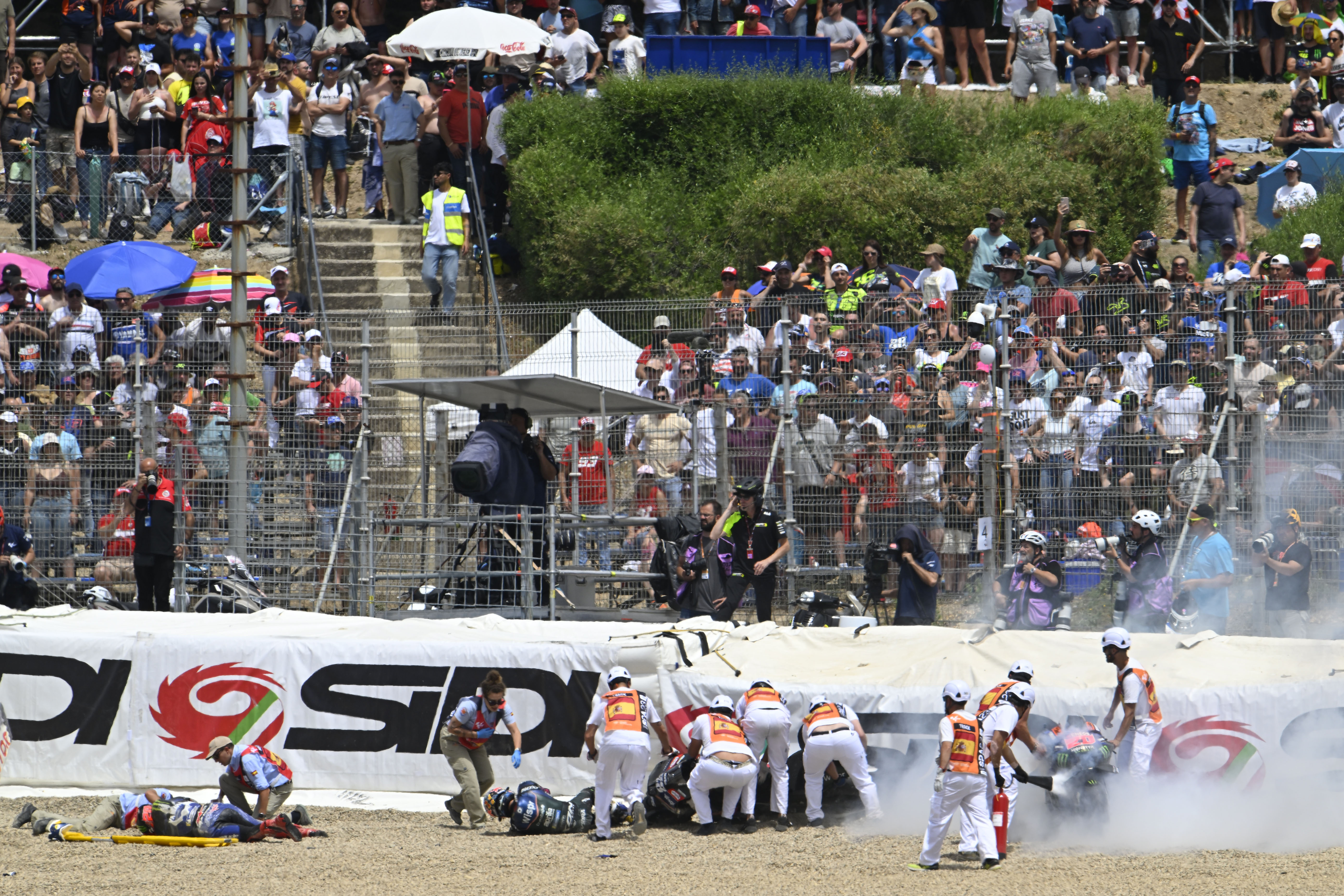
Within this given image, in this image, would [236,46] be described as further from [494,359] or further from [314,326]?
[494,359]

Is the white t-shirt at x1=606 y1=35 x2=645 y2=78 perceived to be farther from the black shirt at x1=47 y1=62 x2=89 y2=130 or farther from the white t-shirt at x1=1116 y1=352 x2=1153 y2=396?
the white t-shirt at x1=1116 y1=352 x2=1153 y2=396

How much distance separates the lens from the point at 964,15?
80.2 ft

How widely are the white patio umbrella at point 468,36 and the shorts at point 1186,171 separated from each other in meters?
8.36

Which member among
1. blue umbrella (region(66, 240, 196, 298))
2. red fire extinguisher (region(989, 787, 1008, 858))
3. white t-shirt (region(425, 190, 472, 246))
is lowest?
red fire extinguisher (region(989, 787, 1008, 858))

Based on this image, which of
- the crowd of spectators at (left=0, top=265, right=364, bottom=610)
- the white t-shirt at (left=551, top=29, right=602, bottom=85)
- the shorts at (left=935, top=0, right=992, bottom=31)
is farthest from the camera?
the shorts at (left=935, top=0, right=992, bottom=31)

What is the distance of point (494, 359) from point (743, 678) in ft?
19.9

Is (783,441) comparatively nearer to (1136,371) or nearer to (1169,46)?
(1136,371)

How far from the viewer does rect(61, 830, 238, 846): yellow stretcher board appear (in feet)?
36.5

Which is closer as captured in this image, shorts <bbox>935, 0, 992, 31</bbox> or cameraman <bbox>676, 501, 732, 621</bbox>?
cameraman <bbox>676, 501, 732, 621</bbox>

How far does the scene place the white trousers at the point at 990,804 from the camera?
9977 millimetres

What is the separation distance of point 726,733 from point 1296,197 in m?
13.0

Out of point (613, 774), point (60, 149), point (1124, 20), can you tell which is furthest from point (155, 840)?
point (1124, 20)

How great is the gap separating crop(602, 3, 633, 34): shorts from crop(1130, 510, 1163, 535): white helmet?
13329 millimetres

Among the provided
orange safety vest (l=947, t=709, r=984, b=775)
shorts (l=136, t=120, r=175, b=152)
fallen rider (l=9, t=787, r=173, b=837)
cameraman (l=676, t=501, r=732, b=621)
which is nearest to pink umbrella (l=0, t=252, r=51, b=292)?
shorts (l=136, t=120, r=175, b=152)
